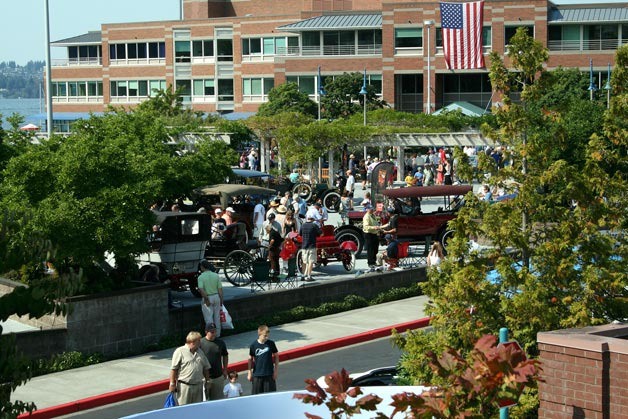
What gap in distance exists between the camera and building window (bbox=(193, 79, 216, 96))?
91.2 metres

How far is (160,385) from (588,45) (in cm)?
6445

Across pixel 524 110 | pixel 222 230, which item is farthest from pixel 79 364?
pixel 524 110

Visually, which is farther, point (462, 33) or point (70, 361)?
point (462, 33)

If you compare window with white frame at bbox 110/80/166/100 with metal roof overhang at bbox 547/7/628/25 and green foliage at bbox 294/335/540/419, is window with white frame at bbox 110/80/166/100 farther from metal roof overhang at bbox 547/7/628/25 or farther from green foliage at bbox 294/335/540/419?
green foliage at bbox 294/335/540/419

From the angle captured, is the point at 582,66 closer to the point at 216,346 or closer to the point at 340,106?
the point at 340,106

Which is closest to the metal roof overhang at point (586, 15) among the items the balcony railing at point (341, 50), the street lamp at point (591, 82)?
the street lamp at point (591, 82)

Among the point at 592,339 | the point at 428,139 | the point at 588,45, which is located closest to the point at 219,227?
the point at 592,339

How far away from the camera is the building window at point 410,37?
261 feet

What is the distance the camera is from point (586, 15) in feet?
253

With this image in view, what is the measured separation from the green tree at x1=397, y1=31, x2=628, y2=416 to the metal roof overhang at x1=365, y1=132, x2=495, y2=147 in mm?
33786

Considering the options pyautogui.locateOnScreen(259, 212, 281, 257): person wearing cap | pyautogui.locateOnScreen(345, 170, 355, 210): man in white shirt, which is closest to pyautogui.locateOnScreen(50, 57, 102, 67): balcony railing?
pyautogui.locateOnScreen(345, 170, 355, 210): man in white shirt

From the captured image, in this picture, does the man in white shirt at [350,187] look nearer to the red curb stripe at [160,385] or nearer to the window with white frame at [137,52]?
the red curb stripe at [160,385]

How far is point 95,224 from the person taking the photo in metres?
20.2

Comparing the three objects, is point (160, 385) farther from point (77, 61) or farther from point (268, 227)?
point (77, 61)
